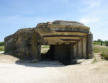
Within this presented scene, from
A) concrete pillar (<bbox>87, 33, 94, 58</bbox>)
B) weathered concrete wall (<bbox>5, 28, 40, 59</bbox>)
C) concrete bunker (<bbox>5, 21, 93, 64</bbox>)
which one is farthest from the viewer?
concrete pillar (<bbox>87, 33, 94, 58</bbox>)

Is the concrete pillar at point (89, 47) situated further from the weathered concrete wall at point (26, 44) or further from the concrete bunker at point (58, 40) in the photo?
the weathered concrete wall at point (26, 44)

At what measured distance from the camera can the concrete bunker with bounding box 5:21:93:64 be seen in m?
11.4

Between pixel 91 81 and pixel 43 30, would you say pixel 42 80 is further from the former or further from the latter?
pixel 43 30

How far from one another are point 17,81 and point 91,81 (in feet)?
8.72

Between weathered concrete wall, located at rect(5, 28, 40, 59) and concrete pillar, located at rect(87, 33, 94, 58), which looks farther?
concrete pillar, located at rect(87, 33, 94, 58)

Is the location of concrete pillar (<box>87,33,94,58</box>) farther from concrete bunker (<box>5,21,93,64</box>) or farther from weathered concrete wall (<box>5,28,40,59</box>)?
weathered concrete wall (<box>5,28,40,59</box>)

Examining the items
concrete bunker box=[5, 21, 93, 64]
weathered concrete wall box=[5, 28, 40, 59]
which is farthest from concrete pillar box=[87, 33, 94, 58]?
weathered concrete wall box=[5, 28, 40, 59]

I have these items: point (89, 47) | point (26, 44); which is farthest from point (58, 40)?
point (26, 44)

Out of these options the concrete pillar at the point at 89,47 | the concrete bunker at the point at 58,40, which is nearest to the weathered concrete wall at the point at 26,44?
the concrete bunker at the point at 58,40

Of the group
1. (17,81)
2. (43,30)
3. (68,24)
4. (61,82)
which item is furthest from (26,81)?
(68,24)

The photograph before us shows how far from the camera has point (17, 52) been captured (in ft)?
43.5

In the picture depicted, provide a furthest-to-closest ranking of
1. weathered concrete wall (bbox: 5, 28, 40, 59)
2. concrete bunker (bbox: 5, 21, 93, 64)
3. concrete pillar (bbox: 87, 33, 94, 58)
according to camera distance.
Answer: concrete pillar (bbox: 87, 33, 94, 58) < weathered concrete wall (bbox: 5, 28, 40, 59) < concrete bunker (bbox: 5, 21, 93, 64)

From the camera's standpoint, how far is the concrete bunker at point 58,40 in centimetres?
1139

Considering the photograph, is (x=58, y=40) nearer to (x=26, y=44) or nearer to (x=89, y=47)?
(x=89, y=47)
